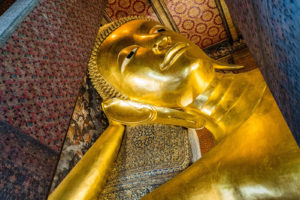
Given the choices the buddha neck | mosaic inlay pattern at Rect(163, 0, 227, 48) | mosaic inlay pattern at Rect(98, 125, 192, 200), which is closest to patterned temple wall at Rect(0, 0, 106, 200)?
mosaic inlay pattern at Rect(98, 125, 192, 200)

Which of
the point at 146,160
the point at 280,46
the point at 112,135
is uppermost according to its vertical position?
the point at 280,46

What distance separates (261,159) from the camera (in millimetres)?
1104

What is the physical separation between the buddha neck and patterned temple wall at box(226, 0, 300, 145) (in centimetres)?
107

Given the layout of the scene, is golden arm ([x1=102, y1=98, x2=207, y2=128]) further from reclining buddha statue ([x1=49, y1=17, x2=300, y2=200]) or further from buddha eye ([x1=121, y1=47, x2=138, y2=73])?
buddha eye ([x1=121, y1=47, x2=138, y2=73])

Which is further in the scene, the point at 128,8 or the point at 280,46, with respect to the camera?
the point at 128,8

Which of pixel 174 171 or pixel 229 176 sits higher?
pixel 229 176

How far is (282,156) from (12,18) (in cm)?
113

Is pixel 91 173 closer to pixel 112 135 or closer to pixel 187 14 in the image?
pixel 112 135

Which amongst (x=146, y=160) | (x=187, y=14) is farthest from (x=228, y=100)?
(x=187, y=14)

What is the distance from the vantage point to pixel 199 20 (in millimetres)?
2938

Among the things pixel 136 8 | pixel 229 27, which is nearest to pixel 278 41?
pixel 136 8

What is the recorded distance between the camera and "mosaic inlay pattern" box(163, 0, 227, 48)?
2746 millimetres

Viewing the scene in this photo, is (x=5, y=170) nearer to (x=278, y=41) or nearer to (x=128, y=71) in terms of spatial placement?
(x=278, y=41)

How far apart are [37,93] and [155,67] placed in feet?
3.43
